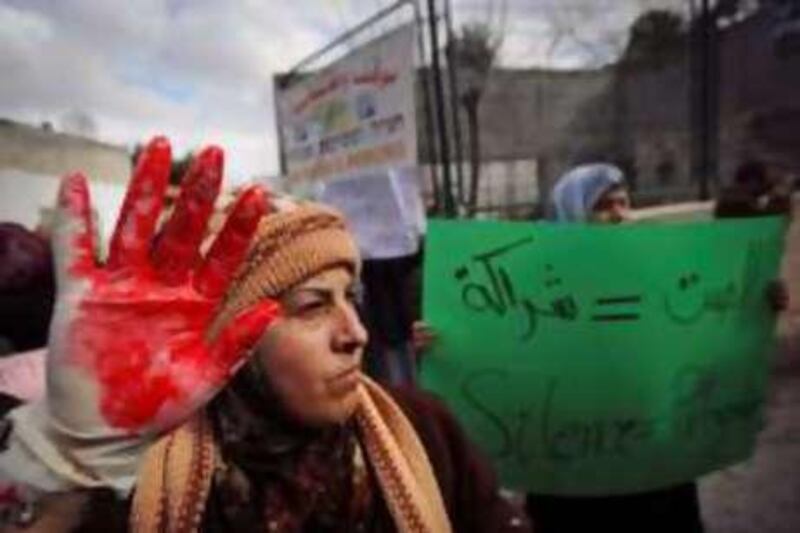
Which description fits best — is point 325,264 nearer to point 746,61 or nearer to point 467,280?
point 467,280

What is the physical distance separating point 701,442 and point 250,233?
1.90m

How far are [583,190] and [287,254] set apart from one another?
1.91 meters

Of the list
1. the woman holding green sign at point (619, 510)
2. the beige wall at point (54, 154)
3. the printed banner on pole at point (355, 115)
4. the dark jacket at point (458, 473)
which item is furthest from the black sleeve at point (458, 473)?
the beige wall at point (54, 154)

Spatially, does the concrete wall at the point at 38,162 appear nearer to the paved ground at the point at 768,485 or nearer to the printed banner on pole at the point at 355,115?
the printed banner on pole at the point at 355,115

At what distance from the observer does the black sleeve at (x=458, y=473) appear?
67.5 inches

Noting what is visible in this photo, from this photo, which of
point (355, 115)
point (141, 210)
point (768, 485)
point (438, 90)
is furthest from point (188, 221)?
point (438, 90)

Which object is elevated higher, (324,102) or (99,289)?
(324,102)

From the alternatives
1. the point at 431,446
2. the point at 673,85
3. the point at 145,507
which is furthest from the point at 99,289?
the point at 673,85

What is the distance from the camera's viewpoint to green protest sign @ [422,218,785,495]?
9.85 feet

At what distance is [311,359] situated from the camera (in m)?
1.59

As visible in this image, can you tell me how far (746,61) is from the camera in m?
16.2

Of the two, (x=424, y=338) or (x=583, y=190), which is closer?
(x=424, y=338)

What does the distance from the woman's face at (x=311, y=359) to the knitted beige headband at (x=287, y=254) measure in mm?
27

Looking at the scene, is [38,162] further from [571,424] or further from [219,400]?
[219,400]
